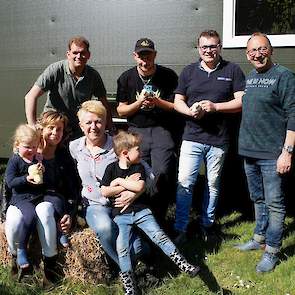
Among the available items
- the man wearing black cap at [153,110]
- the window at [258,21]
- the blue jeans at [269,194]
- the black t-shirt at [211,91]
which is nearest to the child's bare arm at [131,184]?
the man wearing black cap at [153,110]

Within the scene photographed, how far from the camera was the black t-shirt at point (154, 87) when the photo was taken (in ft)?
15.0

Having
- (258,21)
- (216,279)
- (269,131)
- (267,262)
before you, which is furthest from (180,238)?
(258,21)

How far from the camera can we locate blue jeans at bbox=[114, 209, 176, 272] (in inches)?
140

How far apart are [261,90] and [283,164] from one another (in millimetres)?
592

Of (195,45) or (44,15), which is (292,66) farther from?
(44,15)

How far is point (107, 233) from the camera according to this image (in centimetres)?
364

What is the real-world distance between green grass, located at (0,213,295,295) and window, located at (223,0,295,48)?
2031 millimetres

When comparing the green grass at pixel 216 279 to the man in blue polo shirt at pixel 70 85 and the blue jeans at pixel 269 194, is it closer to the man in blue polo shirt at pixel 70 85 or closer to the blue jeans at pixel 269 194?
the blue jeans at pixel 269 194

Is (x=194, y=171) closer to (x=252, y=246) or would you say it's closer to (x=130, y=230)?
(x=252, y=246)

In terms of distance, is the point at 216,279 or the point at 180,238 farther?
the point at 180,238

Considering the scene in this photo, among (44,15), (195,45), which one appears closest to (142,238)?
(195,45)

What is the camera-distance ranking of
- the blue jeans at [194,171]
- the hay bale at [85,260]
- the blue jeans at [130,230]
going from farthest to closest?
the blue jeans at [194,171], the hay bale at [85,260], the blue jeans at [130,230]

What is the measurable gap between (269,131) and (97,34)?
256 centimetres

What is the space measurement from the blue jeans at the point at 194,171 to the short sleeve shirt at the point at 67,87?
1.07m
